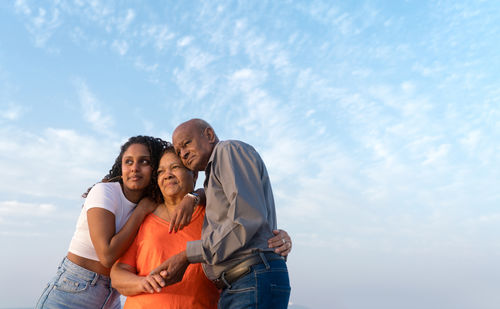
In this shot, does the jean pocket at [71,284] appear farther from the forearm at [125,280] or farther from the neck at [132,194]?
the neck at [132,194]

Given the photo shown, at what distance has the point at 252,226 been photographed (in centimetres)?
396

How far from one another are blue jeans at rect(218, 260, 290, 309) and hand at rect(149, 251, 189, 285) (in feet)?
1.77

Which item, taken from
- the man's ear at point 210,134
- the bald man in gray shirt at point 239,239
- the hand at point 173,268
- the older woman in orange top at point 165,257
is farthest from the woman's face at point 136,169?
the hand at point 173,268

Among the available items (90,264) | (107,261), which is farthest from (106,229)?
(90,264)

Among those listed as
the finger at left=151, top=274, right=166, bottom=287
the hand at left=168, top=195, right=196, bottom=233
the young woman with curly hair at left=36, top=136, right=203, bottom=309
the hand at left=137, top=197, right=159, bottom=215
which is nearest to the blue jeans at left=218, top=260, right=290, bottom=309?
the finger at left=151, top=274, right=166, bottom=287

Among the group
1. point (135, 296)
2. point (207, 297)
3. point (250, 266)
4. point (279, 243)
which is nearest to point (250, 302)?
point (250, 266)

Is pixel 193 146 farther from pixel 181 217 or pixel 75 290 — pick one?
pixel 75 290

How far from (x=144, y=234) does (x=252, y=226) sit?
5.68ft

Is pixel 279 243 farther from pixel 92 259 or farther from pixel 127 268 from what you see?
pixel 92 259

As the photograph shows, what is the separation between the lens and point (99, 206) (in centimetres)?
523

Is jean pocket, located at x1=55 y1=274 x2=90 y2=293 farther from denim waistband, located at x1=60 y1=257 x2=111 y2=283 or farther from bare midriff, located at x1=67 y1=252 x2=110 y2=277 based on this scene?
bare midriff, located at x1=67 y1=252 x2=110 y2=277

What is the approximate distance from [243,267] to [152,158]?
235 cm

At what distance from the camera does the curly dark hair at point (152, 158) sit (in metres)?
5.73

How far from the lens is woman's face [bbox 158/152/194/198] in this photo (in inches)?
206
